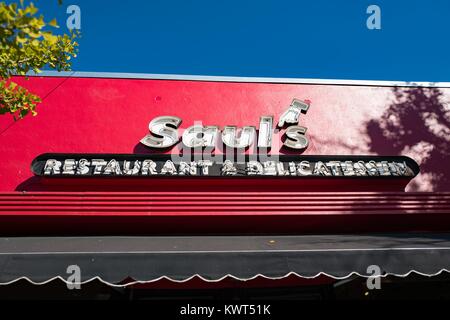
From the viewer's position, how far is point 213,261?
4539mm

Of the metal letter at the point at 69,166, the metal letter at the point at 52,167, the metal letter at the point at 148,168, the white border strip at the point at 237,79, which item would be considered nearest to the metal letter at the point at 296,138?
the white border strip at the point at 237,79

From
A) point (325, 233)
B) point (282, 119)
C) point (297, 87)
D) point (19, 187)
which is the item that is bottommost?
point (325, 233)

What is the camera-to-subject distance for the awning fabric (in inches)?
172

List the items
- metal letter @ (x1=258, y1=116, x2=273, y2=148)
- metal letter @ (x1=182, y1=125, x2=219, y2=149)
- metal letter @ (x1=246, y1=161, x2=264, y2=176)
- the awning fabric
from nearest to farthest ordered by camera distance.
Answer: the awning fabric, metal letter @ (x1=246, y1=161, x2=264, y2=176), metal letter @ (x1=182, y1=125, x2=219, y2=149), metal letter @ (x1=258, y1=116, x2=273, y2=148)

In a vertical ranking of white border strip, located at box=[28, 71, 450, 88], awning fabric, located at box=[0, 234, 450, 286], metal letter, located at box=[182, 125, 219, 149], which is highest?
white border strip, located at box=[28, 71, 450, 88]

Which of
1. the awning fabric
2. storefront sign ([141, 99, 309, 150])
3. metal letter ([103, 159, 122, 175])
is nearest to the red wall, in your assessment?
storefront sign ([141, 99, 309, 150])

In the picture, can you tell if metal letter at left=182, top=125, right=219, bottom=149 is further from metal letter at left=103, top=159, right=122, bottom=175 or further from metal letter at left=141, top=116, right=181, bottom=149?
metal letter at left=103, top=159, right=122, bottom=175

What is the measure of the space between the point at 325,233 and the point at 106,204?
3055 millimetres

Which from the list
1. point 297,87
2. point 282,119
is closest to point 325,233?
point 282,119

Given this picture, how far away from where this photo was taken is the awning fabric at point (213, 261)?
4.36 meters

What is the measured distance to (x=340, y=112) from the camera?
7.43m

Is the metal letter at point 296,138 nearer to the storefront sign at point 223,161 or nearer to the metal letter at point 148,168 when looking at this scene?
the storefront sign at point 223,161

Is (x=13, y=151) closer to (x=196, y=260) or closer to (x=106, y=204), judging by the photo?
(x=106, y=204)

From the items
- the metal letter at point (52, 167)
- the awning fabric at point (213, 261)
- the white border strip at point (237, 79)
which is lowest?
the awning fabric at point (213, 261)
